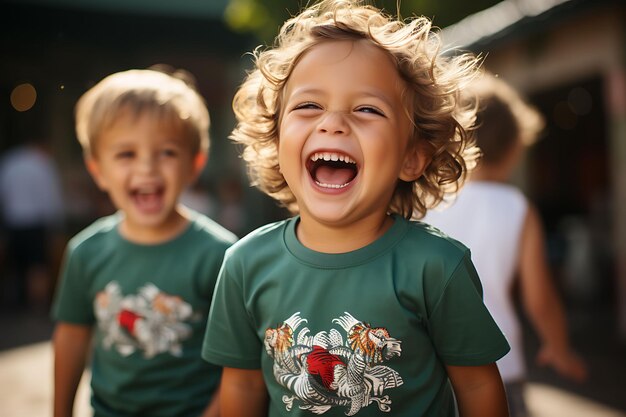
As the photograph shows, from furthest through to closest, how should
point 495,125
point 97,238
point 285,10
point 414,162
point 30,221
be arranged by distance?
point 30,221, point 285,10, point 495,125, point 97,238, point 414,162

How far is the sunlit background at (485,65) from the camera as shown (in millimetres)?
6961

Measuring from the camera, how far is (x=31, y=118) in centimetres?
1370

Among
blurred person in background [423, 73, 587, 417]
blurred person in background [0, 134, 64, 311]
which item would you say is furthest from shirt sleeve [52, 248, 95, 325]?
blurred person in background [0, 134, 64, 311]

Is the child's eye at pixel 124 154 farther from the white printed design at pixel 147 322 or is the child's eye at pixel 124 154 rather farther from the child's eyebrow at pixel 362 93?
the child's eyebrow at pixel 362 93

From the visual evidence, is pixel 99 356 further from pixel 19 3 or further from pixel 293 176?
pixel 19 3

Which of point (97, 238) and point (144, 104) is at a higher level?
point (144, 104)

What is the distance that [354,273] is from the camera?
1.74m

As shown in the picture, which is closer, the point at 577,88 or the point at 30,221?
the point at 577,88

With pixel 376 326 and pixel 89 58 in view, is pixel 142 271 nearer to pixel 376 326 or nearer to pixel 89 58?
pixel 376 326

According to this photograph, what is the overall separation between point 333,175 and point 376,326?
395mm

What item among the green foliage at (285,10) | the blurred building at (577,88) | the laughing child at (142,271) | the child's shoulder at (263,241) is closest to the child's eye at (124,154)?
the laughing child at (142,271)

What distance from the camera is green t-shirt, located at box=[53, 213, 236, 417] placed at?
2348 millimetres

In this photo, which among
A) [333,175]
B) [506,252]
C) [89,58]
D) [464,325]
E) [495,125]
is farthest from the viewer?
[89,58]

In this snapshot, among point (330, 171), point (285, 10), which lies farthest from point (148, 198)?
point (285, 10)
